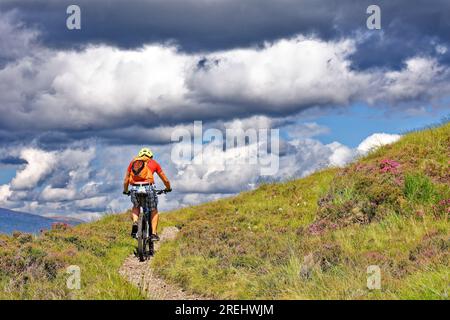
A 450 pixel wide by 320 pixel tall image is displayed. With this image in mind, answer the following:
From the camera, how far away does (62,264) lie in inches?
584

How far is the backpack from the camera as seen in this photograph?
15953 mm

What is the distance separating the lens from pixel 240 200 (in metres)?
30.8

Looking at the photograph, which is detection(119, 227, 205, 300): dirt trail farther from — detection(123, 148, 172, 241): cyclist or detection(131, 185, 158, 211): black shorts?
detection(131, 185, 158, 211): black shorts

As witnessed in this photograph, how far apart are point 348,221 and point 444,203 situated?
309 centimetres

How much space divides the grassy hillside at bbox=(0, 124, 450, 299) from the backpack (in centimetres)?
267

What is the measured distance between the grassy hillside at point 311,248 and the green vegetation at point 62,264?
0.11 ft

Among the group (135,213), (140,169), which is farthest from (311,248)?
(135,213)

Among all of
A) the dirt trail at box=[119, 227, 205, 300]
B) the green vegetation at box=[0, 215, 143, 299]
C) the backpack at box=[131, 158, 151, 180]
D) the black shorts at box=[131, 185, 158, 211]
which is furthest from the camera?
the black shorts at box=[131, 185, 158, 211]

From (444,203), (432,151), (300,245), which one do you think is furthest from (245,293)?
(432,151)

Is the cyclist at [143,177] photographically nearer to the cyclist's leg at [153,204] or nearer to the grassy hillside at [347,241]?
the cyclist's leg at [153,204]

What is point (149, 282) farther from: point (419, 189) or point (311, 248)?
point (419, 189)

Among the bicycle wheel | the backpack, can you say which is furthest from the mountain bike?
the backpack

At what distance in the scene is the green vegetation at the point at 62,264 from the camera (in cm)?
1060

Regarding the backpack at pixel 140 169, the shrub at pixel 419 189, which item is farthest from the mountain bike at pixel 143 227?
the shrub at pixel 419 189
